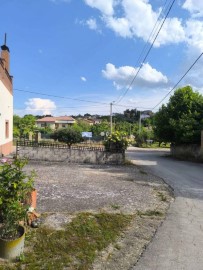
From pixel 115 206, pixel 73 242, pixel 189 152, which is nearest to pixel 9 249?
pixel 73 242

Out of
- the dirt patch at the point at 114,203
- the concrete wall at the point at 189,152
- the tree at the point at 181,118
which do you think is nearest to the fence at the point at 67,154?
the dirt patch at the point at 114,203

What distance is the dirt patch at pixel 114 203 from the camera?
15.8 feet

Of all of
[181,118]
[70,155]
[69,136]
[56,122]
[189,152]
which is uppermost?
[56,122]

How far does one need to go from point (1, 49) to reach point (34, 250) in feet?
64.0

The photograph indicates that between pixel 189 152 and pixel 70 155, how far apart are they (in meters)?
12.6

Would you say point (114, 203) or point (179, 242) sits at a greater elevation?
point (114, 203)

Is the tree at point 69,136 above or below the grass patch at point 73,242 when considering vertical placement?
above

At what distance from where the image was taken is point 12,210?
435 cm

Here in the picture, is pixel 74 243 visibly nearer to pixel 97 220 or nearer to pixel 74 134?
pixel 97 220

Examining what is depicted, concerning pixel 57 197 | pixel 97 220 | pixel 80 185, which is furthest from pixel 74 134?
pixel 97 220

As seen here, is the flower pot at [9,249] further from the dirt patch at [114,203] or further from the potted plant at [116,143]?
the potted plant at [116,143]

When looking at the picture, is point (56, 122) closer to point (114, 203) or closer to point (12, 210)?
point (114, 203)

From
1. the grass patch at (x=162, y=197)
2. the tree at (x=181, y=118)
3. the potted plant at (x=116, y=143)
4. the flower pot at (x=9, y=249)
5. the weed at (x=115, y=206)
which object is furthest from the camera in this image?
the tree at (x=181, y=118)

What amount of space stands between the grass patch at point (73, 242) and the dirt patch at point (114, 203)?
0.61ft
